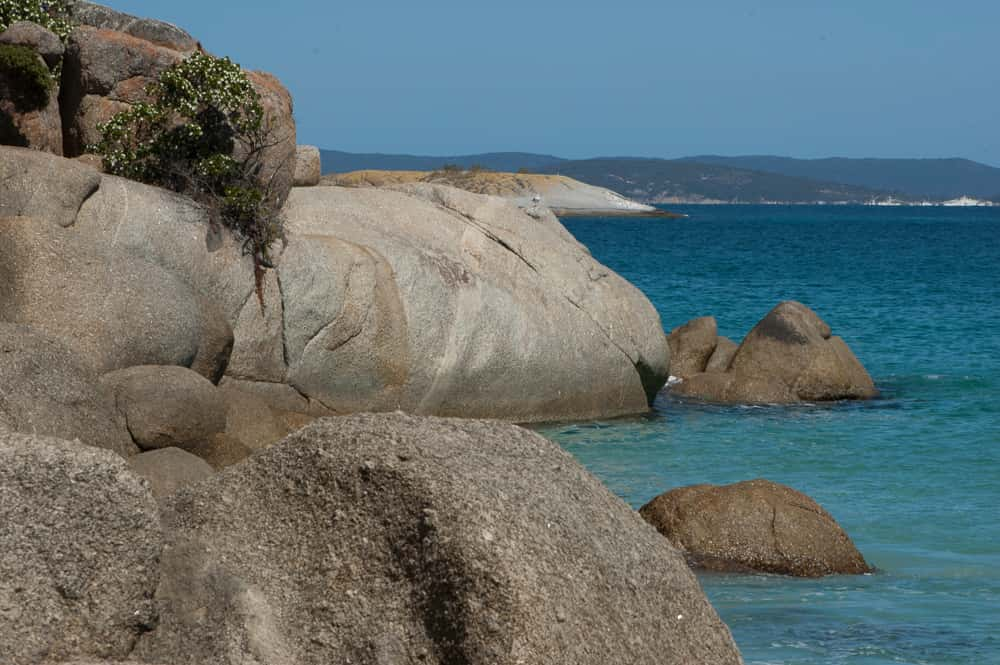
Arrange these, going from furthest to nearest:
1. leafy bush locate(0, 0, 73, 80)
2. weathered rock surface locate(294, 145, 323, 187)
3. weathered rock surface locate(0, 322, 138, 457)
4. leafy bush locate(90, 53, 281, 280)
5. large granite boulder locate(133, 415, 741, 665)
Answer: weathered rock surface locate(294, 145, 323, 187), leafy bush locate(0, 0, 73, 80), leafy bush locate(90, 53, 281, 280), weathered rock surface locate(0, 322, 138, 457), large granite boulder locate(133, 415, 741, 665)

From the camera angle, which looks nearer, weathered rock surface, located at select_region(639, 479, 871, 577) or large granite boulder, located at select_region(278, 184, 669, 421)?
weathered rock surface, located at select_region(639, 479, 871, 577)

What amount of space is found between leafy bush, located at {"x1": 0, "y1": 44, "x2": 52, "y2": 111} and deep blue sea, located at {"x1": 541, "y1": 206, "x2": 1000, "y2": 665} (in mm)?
8231

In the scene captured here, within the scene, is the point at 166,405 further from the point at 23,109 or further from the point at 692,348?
the point at 692,348

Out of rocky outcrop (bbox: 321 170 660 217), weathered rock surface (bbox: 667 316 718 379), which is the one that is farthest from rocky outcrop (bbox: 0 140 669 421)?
rocky outcrop (bbox: 321 170 660 217)

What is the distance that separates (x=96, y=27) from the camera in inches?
790

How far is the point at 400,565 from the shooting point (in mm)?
5660

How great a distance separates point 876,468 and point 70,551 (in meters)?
14.7

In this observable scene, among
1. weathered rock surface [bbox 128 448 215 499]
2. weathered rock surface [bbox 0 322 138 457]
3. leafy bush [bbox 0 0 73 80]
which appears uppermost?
leafy bush [bbox 0 0 73 80]

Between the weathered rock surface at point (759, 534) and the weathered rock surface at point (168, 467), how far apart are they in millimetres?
4528

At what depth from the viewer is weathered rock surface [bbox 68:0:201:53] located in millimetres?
19719

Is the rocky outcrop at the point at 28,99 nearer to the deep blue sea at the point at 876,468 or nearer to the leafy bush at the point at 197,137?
the leafy bush at the point at 197,137

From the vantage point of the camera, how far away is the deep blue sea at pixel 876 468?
1072cm

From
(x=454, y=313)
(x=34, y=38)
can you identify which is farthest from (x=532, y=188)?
(x=34, y=38)

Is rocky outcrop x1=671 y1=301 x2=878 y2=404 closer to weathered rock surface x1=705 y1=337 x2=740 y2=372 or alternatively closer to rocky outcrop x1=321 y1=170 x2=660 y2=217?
weathered rock surface x1=705 y1=337 x2=740 y2=372
